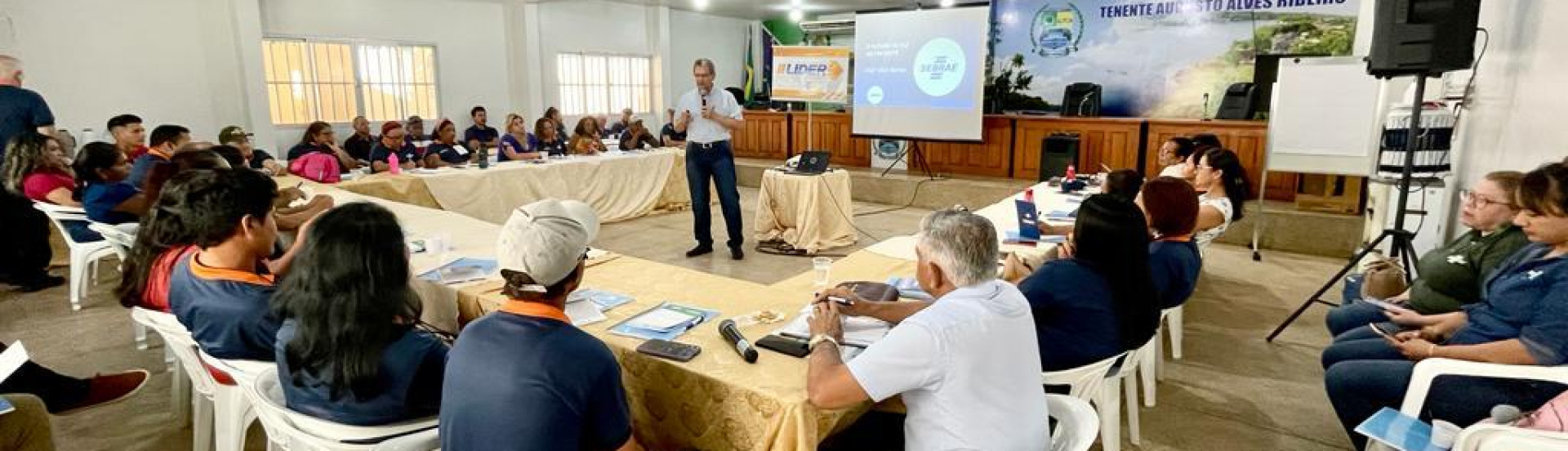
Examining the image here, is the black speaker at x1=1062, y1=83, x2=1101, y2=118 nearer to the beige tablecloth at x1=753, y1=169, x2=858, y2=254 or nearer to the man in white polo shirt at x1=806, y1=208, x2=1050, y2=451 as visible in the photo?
the beige tablecloth at x1=753, y1=169, x2=858, y2=254

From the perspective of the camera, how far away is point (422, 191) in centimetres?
521

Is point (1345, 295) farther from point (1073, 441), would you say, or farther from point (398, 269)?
point (398, 269)

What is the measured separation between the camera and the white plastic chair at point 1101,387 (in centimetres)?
186

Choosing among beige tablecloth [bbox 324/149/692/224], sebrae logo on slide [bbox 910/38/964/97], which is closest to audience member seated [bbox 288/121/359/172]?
beige tablecloth [bbox 324/149/692/224]

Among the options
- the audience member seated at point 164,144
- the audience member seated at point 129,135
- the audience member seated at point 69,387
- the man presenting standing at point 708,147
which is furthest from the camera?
the man presenting standing at point 708,147

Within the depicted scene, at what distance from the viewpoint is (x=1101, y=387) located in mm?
2129

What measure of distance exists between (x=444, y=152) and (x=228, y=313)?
14.9 ft

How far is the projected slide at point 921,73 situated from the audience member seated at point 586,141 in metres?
2.66

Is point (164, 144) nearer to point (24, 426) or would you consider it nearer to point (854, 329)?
point (24, 426)

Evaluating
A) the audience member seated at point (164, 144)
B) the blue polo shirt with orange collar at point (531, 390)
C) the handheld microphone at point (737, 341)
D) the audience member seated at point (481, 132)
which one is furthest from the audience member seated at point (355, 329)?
the audience member seated at point (481, 132)

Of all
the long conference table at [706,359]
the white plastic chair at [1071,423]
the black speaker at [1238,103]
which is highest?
the black speaker at [1238,103]

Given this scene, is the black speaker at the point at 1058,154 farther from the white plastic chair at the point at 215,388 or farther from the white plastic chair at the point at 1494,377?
the white plastic chair at the point at 215,388

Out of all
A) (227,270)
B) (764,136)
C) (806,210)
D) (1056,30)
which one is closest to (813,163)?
(806,210)

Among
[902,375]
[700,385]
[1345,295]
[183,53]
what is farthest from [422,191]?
[1345,295]
